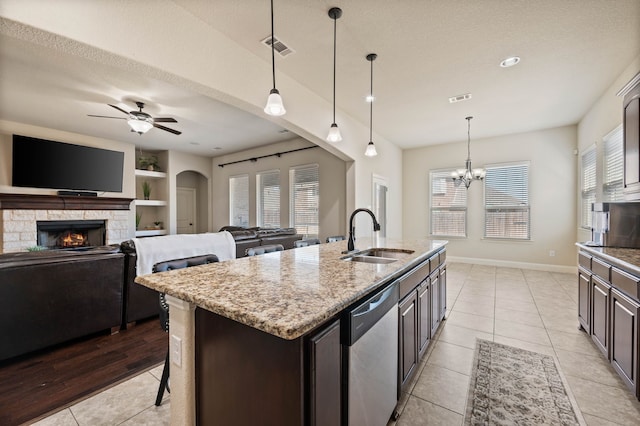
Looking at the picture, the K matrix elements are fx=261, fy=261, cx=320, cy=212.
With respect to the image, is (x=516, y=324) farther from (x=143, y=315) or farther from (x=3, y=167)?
(x=3, y=167)

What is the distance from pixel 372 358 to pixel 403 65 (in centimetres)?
310

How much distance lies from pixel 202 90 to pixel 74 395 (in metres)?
2.57

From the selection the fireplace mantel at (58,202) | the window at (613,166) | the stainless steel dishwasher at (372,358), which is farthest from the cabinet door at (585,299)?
the fireplace mantel at (58,202)

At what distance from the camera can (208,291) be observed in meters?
1.11

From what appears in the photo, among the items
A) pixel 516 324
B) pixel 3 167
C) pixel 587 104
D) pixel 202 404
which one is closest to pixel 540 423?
pixel 516 324

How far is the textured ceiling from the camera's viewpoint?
2.23m

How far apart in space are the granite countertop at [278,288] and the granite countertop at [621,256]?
1381 mm

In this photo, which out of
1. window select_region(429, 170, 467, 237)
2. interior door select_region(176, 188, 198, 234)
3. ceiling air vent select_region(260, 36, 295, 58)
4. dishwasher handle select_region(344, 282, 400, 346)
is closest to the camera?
dishwasher handle select_region(344, 282, 400, 346)

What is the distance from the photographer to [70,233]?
19.5ft

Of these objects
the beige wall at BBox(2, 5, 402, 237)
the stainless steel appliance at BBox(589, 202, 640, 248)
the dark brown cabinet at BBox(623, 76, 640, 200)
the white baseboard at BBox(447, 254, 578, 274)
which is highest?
the beige wall at BBox(2, 5, 402, 237)

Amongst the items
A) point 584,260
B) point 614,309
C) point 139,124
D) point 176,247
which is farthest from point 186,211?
point 614,309

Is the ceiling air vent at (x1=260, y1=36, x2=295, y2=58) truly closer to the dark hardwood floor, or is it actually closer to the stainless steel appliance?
the dark hardwood floor

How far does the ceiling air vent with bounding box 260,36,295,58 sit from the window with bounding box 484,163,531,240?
528 centimetres

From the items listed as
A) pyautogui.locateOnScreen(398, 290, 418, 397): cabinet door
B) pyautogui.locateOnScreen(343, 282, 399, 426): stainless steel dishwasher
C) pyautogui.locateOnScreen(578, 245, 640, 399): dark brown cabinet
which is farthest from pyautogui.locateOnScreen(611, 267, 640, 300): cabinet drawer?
pyautogui.locateOnScreen(343, 282, 399, 426): stainless steel dishwasher
